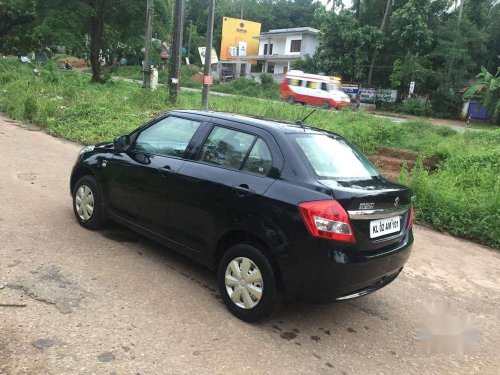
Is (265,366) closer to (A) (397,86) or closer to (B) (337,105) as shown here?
(B) (337,105)

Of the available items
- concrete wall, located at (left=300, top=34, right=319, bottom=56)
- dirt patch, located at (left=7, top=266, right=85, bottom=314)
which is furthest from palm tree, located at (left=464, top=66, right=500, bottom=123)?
dirt patch, located at (left=7, top=266, right=85, bottom=314)

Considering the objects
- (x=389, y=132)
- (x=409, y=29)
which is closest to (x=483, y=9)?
(x=409, y=29)

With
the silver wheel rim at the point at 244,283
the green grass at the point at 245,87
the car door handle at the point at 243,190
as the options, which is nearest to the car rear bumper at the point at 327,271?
the silver wheel rim at the point at 244,283

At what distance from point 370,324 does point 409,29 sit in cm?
3715

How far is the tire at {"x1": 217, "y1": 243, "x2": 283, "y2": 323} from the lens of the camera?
3623 mm

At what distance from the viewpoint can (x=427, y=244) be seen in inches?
263

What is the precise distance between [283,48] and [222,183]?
54.0 meters

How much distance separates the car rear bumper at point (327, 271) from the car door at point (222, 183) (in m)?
0.53

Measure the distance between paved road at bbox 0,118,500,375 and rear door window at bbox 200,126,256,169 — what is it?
1173mm

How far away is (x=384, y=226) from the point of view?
12.5 feet

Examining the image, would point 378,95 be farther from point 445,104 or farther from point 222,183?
point 222,183

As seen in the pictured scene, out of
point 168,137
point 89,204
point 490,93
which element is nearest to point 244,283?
point 168,137

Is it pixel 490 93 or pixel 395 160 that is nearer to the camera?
pixel 395 160

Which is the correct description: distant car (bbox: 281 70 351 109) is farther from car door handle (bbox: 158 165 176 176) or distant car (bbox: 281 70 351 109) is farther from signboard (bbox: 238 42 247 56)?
car door handle (bbox: 158 165 176 176)
